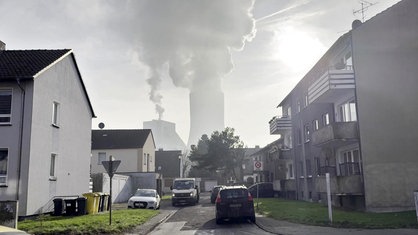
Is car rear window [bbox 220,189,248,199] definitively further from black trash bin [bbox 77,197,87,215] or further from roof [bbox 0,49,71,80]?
roof [bbox 0,49,71,80]

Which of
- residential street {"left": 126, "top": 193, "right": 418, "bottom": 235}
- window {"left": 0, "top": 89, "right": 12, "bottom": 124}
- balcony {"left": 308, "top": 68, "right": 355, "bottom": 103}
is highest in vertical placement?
balcony {"left": 308, "top": 68, "right": 355, "bottom": 103}

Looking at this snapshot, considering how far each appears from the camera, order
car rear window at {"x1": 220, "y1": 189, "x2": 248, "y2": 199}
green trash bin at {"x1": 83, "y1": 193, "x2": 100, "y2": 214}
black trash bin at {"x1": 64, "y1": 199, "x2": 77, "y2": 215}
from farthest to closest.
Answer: green trash bin at {"x1": 83, "y1": 193, "x2": 100, "y2": 214}, black trash bin at {"x1": 64, "y1": 199, "x2": 77, "y2": 215}, car rear window at {"x1": 220, "y1": 189, "x2": 248, "y2": 199}

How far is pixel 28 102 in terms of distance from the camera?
20.0 m

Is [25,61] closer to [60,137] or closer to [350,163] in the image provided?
[60,137]

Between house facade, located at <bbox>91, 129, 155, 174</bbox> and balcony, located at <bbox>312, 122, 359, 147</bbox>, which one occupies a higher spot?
house facade, located at <bbox>91, 129, 155, 174</bbox>

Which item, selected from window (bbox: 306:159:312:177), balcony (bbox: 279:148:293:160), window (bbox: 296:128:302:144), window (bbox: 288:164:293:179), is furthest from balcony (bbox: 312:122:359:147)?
window (bbox: 288:164:293:179)

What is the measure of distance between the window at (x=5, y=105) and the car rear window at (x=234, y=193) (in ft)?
35.1

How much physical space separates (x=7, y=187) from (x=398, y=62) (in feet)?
65.5

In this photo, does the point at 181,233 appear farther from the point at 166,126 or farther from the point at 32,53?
the point at 166,126

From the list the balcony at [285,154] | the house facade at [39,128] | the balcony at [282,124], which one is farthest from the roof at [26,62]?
the balcony at [285,154]

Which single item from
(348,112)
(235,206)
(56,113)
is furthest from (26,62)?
(348,112)

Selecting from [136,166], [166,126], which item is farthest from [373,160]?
[166,126]

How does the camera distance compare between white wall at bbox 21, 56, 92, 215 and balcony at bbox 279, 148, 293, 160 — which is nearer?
white wall at bbox 21, 56, 92, 215

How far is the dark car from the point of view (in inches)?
692
